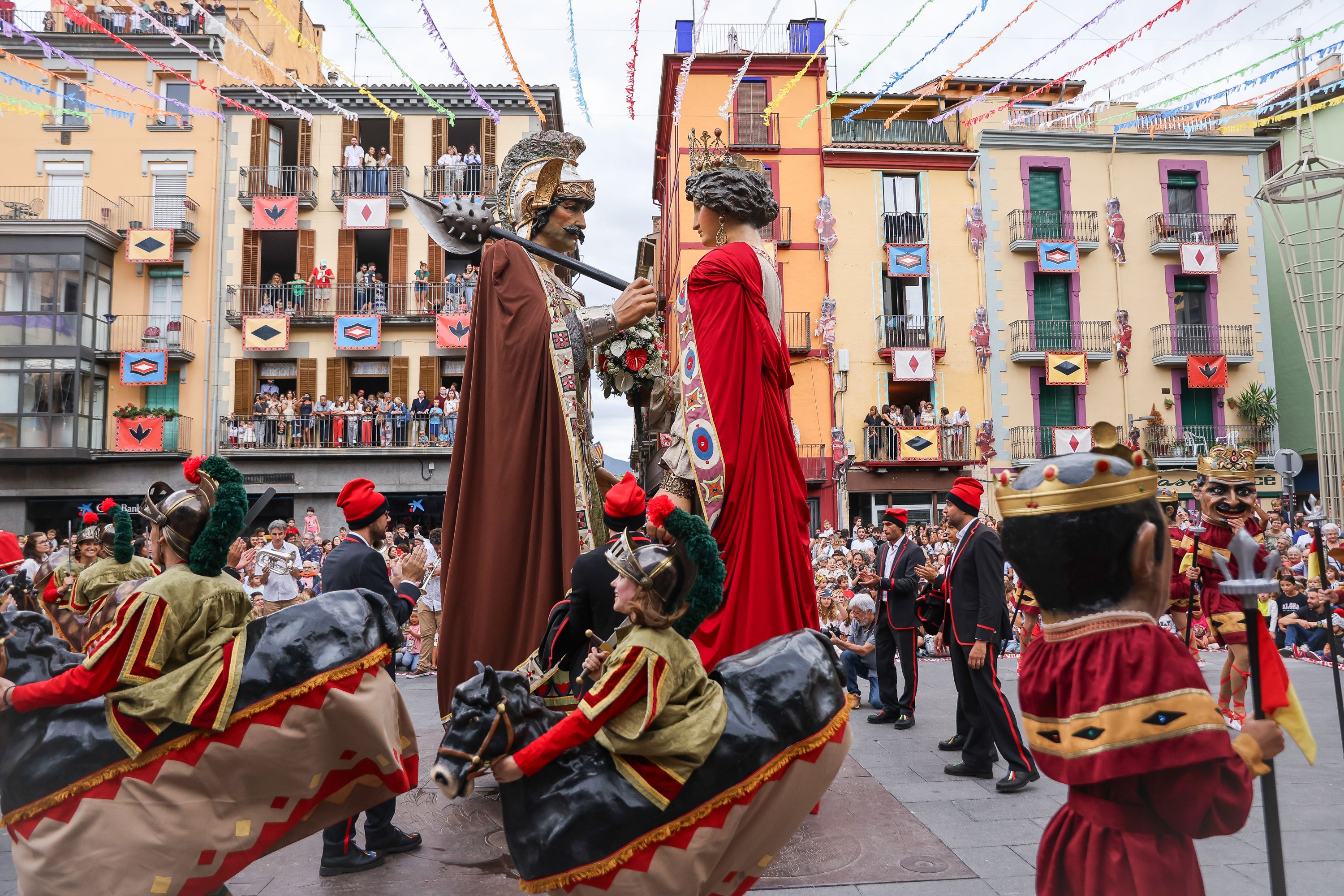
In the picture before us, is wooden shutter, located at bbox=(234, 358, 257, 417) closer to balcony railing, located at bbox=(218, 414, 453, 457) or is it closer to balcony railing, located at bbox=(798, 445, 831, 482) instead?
balcony railing, located at bbox=(218, 414, 453, 457)

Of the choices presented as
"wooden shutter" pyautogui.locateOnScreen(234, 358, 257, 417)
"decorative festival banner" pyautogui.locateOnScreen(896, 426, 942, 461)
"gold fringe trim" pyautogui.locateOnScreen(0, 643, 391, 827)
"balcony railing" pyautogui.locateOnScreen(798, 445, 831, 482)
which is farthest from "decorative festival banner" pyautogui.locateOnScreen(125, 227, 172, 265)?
"gold fringe trim" pyautogui.locateOnScreen(0, 643, 391, 827)

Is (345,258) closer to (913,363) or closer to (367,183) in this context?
(367,183)

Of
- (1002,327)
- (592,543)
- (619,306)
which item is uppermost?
(1002,327)

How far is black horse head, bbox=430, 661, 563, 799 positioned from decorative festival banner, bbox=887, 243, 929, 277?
2314 centimetres

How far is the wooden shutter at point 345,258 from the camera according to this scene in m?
25.1

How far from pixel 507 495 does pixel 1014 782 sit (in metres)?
3.42

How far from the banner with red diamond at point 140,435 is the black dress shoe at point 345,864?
78.4 ft

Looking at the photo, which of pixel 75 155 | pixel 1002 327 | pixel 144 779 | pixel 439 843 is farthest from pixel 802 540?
pixel 75 155

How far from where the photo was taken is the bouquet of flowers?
4637mm

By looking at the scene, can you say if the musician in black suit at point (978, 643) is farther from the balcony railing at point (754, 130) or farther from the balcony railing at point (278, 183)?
the balcony railing at point (278, 183)

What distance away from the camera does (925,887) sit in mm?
3465

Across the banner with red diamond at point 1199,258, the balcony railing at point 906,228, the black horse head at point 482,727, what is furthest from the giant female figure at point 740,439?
the banner with red diamond at point 1199,258

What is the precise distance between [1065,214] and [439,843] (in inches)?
996

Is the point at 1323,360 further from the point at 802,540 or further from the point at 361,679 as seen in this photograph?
the point at 361,679
